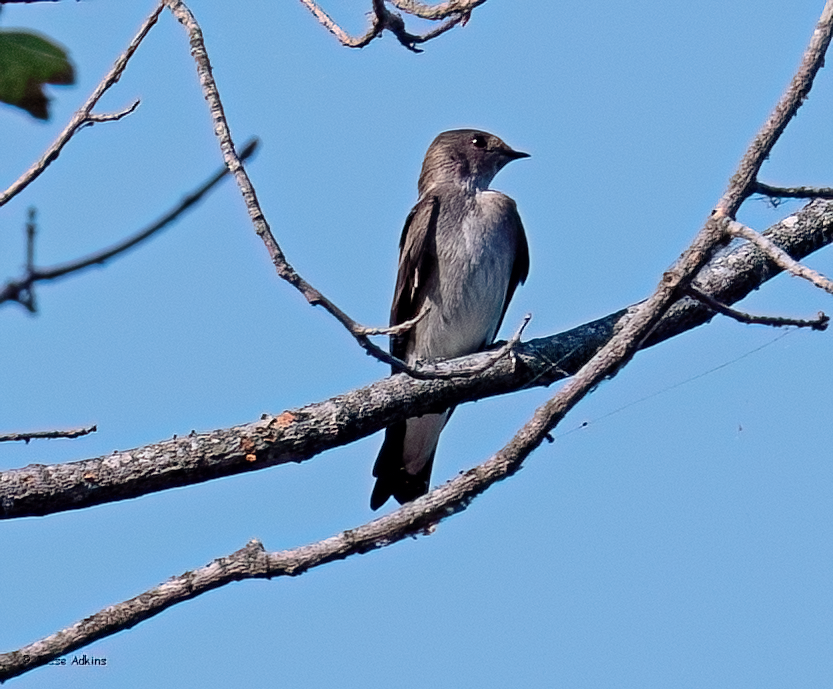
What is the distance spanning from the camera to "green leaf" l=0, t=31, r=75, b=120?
144 centimetres

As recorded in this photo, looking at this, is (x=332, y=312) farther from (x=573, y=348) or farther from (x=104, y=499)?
(x=573, y=348)

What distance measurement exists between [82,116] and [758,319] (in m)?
1.86

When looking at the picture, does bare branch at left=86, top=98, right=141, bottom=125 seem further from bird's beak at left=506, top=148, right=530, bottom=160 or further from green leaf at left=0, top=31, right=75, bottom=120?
bird's beak at left=506, top=148, right=530, bottom=160

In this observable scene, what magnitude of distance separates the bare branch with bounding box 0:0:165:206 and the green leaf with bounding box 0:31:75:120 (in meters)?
0.73

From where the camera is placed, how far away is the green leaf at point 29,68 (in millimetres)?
1443

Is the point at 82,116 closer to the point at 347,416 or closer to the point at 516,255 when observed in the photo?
the point at 347,416

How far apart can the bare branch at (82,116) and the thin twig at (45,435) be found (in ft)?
2.78

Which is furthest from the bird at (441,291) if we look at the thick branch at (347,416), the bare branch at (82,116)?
the bare branch at (82,116)

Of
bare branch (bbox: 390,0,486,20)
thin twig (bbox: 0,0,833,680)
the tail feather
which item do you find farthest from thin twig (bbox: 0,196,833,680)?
the tail feather

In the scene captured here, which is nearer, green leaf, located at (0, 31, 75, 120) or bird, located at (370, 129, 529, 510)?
green leaf, located at (0, 31, 75, 120)

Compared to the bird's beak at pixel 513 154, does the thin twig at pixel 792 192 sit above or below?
below

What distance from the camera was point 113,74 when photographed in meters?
2.96

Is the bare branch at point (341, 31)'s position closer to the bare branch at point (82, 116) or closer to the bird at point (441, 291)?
the bare branch at point (82, 116)

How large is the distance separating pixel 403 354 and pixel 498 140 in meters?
1.65
